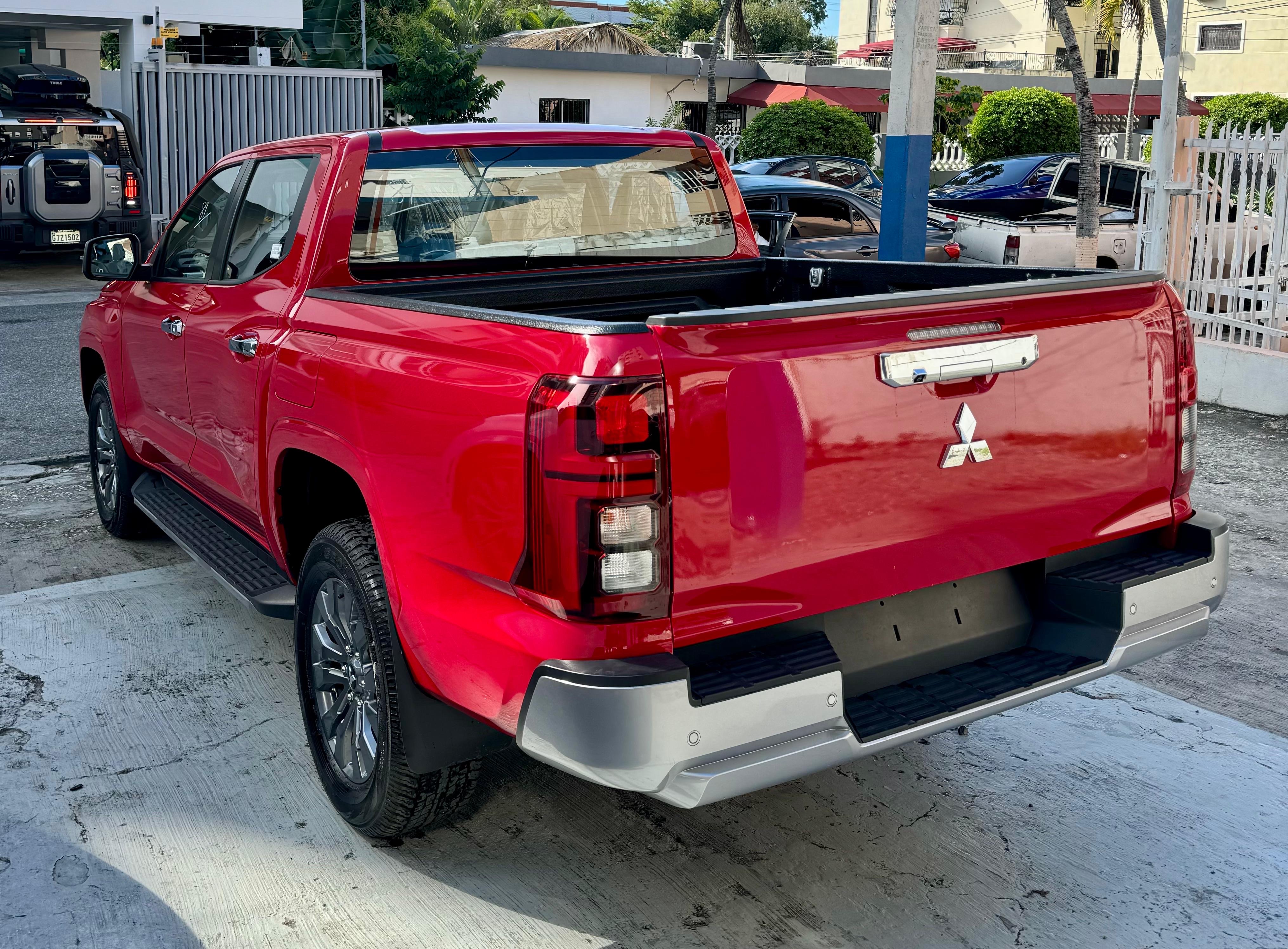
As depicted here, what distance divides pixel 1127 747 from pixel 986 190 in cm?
1222

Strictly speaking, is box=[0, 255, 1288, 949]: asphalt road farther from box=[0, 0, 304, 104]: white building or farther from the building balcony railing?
the building balcony railing

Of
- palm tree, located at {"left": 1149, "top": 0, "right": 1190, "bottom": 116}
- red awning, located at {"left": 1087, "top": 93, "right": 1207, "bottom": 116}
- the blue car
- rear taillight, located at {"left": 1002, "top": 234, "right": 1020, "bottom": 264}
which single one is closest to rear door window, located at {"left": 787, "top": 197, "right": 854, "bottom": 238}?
rear taillight, located at {"left": 1002, "top": 234, "right": 1020, "bottom": 264}

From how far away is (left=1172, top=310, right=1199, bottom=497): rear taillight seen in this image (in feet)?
11.5

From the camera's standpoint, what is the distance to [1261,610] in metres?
5.36

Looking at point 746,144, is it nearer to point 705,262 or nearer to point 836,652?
point 705,262

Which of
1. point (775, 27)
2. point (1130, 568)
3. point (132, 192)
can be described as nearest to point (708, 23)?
point (775, 27)

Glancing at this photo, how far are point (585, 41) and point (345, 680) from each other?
130 ft

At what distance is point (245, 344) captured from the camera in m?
4.05

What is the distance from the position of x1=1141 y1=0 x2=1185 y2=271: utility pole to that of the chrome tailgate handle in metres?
7.22

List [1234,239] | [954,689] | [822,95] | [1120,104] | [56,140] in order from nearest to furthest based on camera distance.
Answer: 1. [954,689]
2. [1234,239]
3. [56,140]
4. [822,95]
5. [1120,104]

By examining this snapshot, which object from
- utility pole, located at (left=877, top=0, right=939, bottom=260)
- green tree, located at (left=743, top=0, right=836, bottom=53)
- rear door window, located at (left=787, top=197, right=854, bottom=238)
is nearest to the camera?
utility pole, located at (left=877, top=0, right=939, bottom=260)

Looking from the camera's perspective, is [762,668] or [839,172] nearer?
[762,668]

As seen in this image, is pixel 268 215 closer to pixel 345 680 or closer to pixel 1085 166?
pixel 345 680

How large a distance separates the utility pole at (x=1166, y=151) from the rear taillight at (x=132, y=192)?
11557 mm
